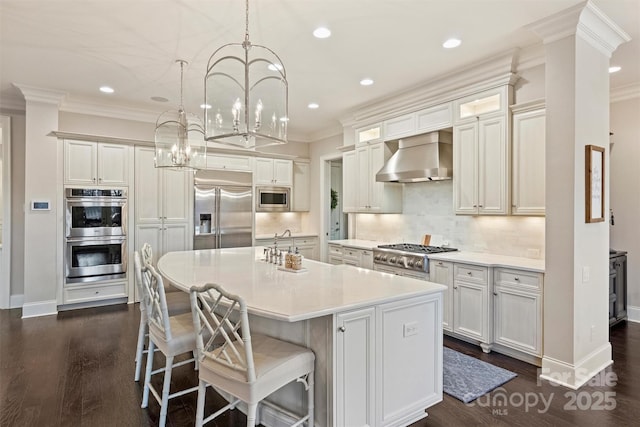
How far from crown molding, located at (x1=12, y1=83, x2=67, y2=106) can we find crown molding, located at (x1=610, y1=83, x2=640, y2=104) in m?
7.01

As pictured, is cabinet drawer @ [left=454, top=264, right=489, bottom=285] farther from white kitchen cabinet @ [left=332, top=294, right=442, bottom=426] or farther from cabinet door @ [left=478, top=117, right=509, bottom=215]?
white kitchen cabinet @ [left=332, top=294, right=442, bottom=426]

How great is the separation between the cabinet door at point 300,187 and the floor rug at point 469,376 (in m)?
4.45

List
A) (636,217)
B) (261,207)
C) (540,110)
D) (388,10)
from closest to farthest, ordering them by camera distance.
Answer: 1. (388,10)
2. (540,110)
3. (636,217)
4. (261,207)

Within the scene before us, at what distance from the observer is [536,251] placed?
3.70m

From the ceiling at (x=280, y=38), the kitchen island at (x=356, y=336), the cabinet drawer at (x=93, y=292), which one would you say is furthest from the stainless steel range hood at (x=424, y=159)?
the cabinet drawer at (x=93, y=292)

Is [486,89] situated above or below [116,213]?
above

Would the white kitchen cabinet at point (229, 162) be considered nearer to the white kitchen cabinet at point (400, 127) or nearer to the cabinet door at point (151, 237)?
the cabinet door at point (151, 237)

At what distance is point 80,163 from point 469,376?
5444mm

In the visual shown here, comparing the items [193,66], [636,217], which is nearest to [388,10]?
[193,66]

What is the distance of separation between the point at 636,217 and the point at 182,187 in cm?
625

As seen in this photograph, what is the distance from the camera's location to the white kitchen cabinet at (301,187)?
7.23 metres

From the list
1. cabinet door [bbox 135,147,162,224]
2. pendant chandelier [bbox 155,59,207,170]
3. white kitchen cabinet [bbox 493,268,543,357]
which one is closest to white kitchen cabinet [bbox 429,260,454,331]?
white kitchen cabinet [bbox 493,268,543,357]

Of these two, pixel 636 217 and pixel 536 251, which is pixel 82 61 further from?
pixel 636 217

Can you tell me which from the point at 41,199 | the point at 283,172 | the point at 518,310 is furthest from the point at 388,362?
the point at 283,172
